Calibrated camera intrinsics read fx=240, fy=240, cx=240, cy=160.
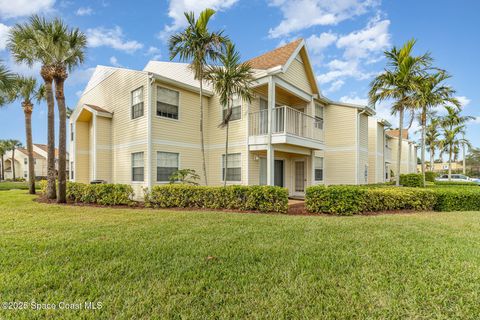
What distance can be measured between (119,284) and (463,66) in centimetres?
1727

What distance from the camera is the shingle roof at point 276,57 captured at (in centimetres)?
1217

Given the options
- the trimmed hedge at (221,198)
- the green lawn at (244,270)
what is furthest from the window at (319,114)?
the green lawn at (244,270)

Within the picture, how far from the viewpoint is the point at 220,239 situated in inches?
207

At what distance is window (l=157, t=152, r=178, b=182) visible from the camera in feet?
38.4

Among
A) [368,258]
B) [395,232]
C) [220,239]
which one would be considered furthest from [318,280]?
[395,232]

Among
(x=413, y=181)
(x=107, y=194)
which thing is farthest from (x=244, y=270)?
(x=413, y=181)

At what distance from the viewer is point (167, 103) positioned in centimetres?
1196

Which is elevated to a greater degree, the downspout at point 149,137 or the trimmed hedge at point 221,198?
the downspout at point 149,137

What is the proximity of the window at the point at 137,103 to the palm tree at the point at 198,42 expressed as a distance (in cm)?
278

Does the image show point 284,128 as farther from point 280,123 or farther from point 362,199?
point 362,199

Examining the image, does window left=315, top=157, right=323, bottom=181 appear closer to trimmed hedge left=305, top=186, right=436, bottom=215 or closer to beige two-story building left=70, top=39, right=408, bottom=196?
beige two-story building left=70, top=39, right=408, bottom=196

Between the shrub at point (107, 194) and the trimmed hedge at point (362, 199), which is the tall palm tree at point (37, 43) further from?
the trimmed hedge at point (362, 199)

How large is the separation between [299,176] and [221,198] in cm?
733

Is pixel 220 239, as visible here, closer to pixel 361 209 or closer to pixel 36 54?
pixel 361 209
